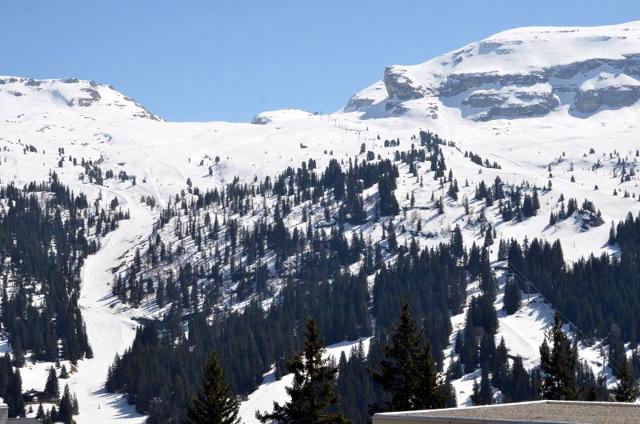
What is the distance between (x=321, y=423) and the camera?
216 feet

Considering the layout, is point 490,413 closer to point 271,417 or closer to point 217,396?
point 271,417

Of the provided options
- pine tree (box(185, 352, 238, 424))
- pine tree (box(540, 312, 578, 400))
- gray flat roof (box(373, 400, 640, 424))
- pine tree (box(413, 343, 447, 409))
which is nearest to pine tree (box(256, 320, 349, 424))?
pine tree (box(185, 352, 238, 424))

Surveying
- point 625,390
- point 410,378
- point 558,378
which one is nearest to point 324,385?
point 410,378

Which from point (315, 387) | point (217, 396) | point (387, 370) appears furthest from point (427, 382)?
point (217, 396)

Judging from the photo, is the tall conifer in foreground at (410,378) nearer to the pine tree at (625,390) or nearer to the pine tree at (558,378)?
the pine tree at (558,378)

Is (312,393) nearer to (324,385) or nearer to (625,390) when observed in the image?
(324,385)

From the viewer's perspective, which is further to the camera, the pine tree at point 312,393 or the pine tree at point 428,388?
the pine tree at point 428,388

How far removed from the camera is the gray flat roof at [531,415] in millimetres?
47875

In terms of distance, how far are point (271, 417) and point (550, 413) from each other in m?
21.6

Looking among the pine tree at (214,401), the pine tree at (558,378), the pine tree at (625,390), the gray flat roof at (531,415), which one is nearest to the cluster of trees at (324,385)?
the pine tree at (214,401)

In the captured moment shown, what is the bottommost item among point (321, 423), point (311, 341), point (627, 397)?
point (627, 397)

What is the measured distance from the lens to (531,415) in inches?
1969

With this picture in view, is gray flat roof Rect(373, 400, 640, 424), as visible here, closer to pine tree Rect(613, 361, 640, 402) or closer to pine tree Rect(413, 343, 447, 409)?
pine tree Rect(413, 343, 447, 409)

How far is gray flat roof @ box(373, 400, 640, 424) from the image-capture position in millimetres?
47875
